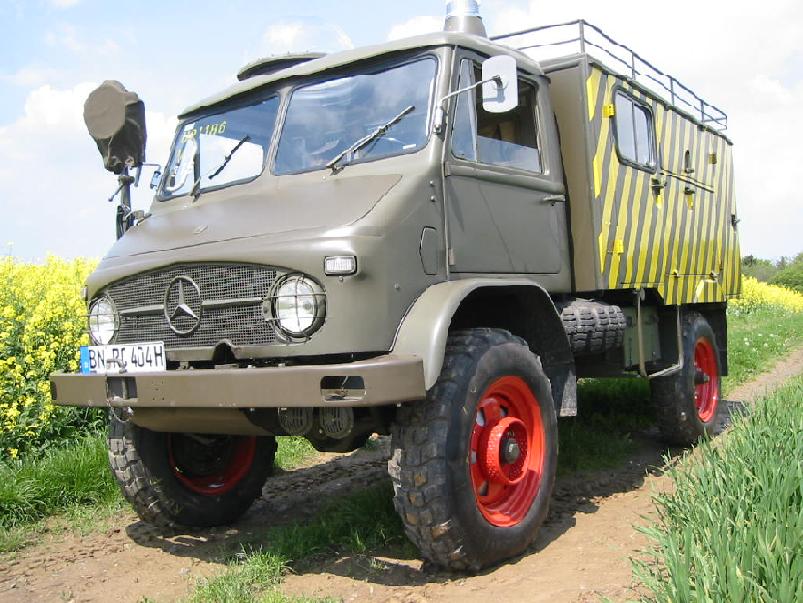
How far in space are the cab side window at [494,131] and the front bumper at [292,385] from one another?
137 cm

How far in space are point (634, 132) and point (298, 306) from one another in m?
3.52

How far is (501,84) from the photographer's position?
3.73 metres

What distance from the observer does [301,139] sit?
4.21 m

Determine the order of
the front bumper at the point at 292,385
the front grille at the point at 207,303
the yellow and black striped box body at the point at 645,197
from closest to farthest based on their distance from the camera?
the front bumper at the point at 292,385 < the front grille at the point at 207,303 < the yellow and black striped box body at the point at 645,197

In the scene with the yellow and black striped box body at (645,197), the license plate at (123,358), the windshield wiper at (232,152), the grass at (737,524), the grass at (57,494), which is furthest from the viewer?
the yellow and black striped box body at (645,197)

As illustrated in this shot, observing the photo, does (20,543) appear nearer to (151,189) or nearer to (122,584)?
(122,584)

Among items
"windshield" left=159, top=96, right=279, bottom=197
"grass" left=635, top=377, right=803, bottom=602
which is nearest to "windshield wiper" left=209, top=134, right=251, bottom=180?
"windshield" left=159, top=96, right=279, bottom=197

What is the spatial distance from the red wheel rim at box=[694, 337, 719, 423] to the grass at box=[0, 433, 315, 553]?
485 centimetres

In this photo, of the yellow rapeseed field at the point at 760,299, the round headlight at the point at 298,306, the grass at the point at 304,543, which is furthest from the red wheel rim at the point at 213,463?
the yellow rapeseed field at the point at 760,299

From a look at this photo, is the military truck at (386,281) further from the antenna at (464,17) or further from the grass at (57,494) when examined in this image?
the grass at (57,494)

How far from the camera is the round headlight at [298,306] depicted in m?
3.34

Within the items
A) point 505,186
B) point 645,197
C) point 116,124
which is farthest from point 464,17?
point 116,124

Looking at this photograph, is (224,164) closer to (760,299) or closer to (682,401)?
(682,401)

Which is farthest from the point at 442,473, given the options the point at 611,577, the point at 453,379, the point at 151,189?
the point at 151,189
